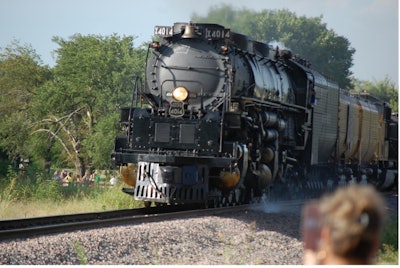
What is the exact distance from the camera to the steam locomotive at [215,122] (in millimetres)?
13773

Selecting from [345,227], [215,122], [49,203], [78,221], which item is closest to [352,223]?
[345,227]

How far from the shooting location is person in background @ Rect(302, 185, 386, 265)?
2.00m

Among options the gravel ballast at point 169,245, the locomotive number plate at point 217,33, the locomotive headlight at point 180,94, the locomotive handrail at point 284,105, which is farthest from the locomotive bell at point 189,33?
the gravel ballast at point 169,245

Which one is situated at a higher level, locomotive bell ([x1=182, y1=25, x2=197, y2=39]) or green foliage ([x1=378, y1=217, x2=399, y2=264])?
locomotive bell ([x1=182, y1=25, x2=197, y2=39])

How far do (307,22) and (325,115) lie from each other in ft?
169

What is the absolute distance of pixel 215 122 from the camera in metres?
14.1

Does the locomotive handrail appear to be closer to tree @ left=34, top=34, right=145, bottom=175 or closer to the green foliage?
the green foliage

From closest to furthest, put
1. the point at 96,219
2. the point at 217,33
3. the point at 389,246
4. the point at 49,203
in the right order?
the point at 389,246 < the point at 96,219 < the point at 217,33 < the point at 49,203

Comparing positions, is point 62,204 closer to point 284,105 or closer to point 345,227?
point 284,105

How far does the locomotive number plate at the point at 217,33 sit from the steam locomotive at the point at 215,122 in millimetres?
22

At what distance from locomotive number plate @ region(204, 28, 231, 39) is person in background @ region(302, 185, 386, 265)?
13.2 meters

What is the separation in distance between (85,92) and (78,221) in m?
21.5

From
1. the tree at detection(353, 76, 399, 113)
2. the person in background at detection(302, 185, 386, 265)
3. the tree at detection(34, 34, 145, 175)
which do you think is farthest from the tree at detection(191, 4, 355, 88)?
the person in background at detection(302, 185, 386, 265)

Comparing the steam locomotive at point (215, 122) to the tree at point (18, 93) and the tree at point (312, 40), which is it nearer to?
the tree at point (18, 93)
